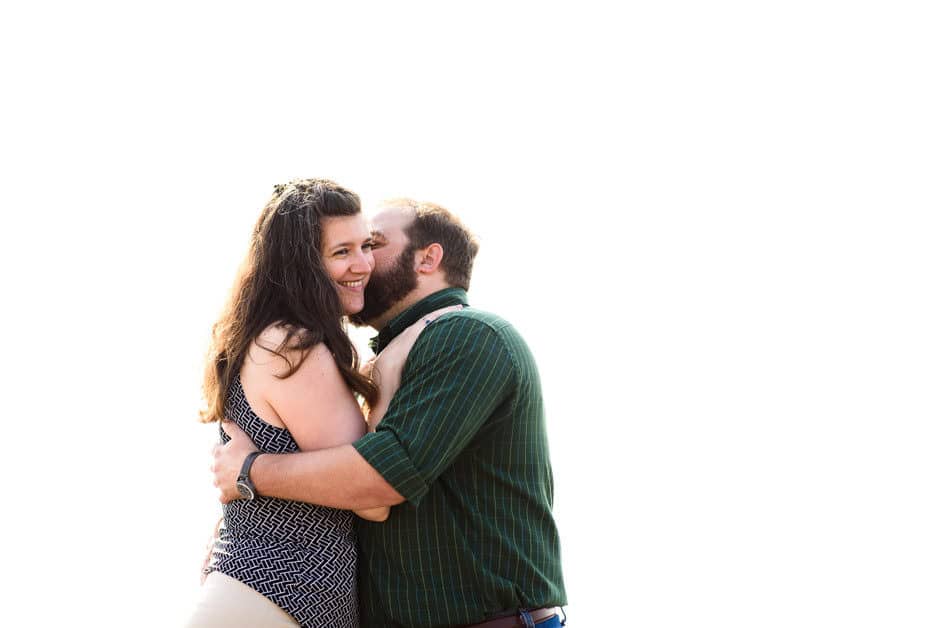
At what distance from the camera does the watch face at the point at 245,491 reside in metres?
2.93

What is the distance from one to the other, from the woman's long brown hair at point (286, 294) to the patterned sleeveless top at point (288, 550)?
128 millimetres

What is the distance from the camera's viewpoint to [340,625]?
9.88 feet

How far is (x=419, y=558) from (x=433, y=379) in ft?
1.73

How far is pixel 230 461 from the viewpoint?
3002 millimetres

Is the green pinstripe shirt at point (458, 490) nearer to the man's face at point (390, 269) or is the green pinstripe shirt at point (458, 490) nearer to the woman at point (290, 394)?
the woman at point (290, 394)

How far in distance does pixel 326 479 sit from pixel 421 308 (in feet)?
2.51

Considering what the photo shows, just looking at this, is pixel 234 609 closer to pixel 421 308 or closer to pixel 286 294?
pixel 286 294

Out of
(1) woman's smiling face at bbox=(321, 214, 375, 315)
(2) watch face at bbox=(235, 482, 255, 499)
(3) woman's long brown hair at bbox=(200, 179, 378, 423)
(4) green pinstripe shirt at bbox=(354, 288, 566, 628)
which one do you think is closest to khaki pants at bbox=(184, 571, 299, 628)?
(2) watch face at bbox=(235, 482, 255, 499)

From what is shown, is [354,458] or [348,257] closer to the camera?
[354,458]

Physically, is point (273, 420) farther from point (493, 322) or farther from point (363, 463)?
point (493, 322)

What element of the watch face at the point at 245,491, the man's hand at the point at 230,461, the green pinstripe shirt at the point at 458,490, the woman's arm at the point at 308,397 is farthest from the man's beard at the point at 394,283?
the watch face at the point at 245,491

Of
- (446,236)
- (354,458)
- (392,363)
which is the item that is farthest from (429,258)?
(354,458)

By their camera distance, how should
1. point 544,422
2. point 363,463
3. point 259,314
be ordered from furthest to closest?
point 544,422 → point 259,314 → point 363,463

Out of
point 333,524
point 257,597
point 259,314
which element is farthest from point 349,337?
point 257,597
